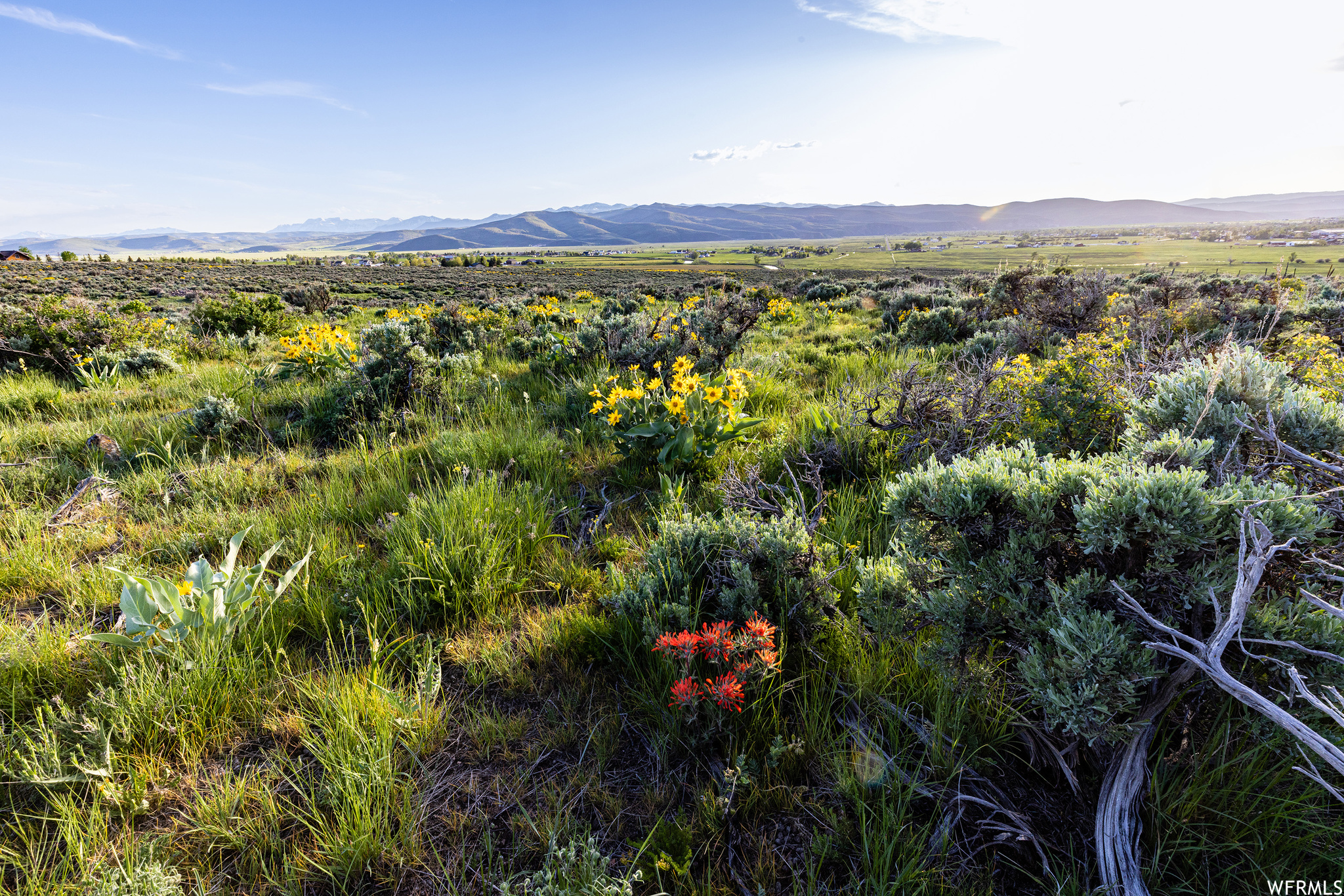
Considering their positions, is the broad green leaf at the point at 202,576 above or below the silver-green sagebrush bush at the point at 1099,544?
below

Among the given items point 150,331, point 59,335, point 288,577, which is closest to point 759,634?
point 288,577

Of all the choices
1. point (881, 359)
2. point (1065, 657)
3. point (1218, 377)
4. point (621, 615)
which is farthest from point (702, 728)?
point (881, 359)

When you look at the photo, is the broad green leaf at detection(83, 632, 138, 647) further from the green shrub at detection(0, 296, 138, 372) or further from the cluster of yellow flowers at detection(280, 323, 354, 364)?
the green shrub at detection(0, 296, 138, 372)

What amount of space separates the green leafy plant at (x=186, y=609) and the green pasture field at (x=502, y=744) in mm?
80

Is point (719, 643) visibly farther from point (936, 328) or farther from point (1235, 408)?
point (936, 328)

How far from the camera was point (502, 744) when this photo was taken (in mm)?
1856

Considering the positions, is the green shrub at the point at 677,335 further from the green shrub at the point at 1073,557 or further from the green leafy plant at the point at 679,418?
the green shrub at the point at 1073,557

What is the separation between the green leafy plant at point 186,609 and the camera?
197 cm

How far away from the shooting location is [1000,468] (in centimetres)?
164

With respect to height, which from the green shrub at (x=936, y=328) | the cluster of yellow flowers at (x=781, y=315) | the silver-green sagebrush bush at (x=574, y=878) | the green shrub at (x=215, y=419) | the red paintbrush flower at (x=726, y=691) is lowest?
the silver-green sagebrush bush at (x=574, y=878)

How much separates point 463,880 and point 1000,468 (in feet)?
6.76

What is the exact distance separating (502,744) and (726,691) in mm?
879

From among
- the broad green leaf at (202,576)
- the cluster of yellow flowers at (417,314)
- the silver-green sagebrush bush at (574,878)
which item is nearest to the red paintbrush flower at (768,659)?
the silver-green sagebrush bush at (574,878)

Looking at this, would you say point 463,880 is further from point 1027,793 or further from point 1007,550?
point 1007,550
